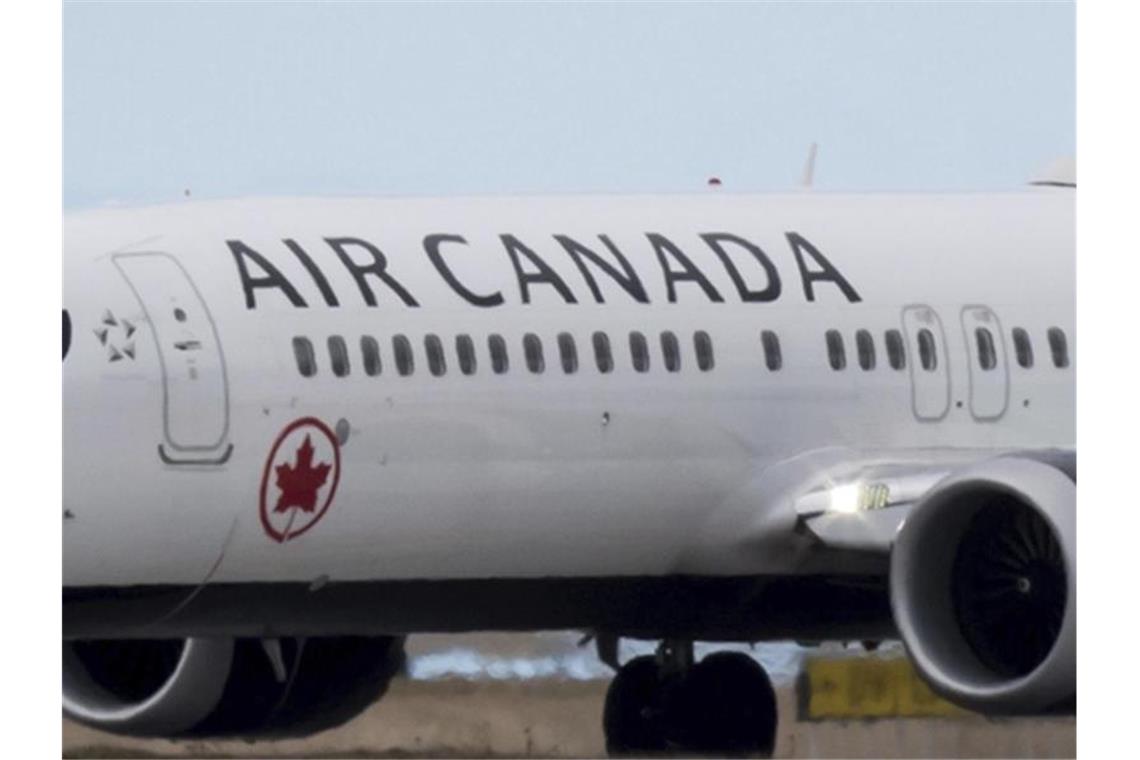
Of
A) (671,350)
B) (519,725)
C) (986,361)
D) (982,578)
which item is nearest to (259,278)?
(671,350)

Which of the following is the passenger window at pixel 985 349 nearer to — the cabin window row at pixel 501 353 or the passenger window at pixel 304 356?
the cabin window row at pixel 501 353

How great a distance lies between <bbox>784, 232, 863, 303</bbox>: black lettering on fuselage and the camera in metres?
16.7

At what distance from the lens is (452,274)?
15711 millimetres

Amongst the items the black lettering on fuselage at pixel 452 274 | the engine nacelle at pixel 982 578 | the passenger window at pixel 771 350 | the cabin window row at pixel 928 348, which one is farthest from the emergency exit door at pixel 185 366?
the cabin window row at pixel 928 348

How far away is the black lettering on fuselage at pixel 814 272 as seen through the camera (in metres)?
16.7

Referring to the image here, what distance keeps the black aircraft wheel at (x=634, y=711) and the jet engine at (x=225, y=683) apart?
1186mm

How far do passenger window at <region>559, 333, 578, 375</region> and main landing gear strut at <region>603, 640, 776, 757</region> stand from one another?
268 centimetres

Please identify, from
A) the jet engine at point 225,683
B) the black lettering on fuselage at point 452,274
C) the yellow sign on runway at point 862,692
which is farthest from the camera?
the yellow sign on runway at point 862,692

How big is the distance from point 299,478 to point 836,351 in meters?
2.97

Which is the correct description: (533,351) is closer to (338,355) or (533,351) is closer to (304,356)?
(338,355)
